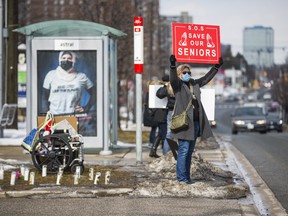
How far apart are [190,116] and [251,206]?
1.75 meters

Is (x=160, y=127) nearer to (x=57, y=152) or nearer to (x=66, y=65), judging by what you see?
(x=66, y=65)

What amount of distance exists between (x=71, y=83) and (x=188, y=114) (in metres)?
6.10

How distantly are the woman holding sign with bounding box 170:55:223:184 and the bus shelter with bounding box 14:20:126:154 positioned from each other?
5604 millimetres

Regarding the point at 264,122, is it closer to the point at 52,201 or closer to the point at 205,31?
the point at 205,31

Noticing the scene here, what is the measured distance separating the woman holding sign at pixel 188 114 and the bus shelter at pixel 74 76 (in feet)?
18.4

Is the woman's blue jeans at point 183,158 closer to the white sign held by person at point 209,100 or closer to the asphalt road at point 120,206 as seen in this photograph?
the asphalt road at point 120,206

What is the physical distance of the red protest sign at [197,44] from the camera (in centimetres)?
1392

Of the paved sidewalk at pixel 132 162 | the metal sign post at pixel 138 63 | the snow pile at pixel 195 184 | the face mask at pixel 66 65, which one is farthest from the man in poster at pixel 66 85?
the snow pile at pixel 195 184

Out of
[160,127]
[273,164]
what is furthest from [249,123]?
[273,164]

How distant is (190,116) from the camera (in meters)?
11.1

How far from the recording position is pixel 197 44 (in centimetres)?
1398

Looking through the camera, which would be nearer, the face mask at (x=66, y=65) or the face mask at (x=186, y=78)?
the face mask at (x=186, y=78)

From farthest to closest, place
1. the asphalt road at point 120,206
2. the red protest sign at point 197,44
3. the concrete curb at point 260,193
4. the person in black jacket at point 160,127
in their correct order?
the person in black jacket at point 160,127 < the red protest sign at point 197,44 < the concrete curb at point 260,193 < the asphalt road at point 120,206

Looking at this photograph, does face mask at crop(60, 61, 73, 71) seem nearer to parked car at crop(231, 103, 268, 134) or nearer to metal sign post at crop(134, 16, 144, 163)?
metal sign post at crop(134, 16, 144, 163)
